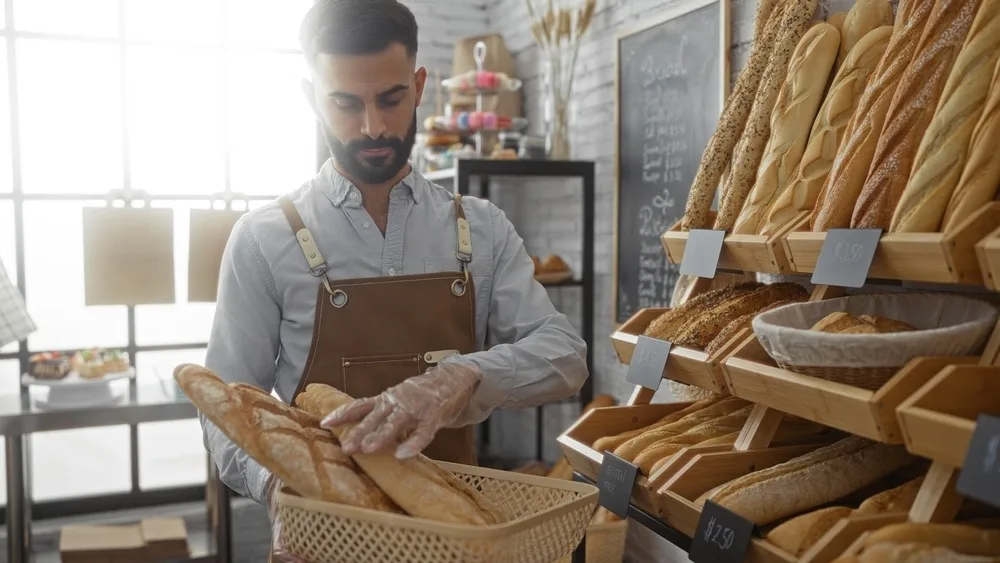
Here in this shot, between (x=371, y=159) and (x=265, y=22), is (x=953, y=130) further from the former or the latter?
(x=265, y=22)

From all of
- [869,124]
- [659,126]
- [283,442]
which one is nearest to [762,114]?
[869,124]

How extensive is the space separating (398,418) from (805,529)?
59 centimetres

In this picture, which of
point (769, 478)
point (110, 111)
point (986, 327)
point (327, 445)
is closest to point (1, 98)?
point (110, 111)

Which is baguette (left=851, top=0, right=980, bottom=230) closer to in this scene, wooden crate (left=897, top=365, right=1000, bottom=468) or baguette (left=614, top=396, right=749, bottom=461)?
wooden crate (left=897, top=365, right=1000, bottom=468)

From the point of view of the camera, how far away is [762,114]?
1.69 metres

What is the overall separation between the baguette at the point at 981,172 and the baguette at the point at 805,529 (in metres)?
0.43

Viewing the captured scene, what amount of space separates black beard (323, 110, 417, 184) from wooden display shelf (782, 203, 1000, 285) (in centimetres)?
83

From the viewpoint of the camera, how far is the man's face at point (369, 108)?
1504 mm

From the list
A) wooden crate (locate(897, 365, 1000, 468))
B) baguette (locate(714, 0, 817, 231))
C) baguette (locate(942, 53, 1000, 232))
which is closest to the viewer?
wooden crate (locate(897, 365, 1000, 468))

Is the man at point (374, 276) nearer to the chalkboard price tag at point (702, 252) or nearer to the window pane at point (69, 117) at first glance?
the chalkboard price tag at point (702, 252)

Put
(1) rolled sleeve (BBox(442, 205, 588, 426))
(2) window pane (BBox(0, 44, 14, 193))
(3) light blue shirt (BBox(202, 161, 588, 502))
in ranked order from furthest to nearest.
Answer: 1. (2) window pane (BBox(0, 44, 14, 193))
2. (3) light blue shirt (BBox(202, 161, 588, 502))
3. (1) rolled sleeve (BBox(442, 205, 588, 426))

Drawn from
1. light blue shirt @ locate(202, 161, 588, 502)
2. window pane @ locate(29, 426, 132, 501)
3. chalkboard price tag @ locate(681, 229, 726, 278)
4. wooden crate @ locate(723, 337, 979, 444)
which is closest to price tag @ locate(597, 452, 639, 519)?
light blue shirt @ locate(202, 161, 588, 502)

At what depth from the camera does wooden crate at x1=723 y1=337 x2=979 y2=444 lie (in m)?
1.08

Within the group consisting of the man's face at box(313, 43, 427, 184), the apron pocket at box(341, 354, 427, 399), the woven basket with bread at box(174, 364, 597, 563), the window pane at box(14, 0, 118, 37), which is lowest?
the woven basket with bread at box(174, 364, 597, 563)
